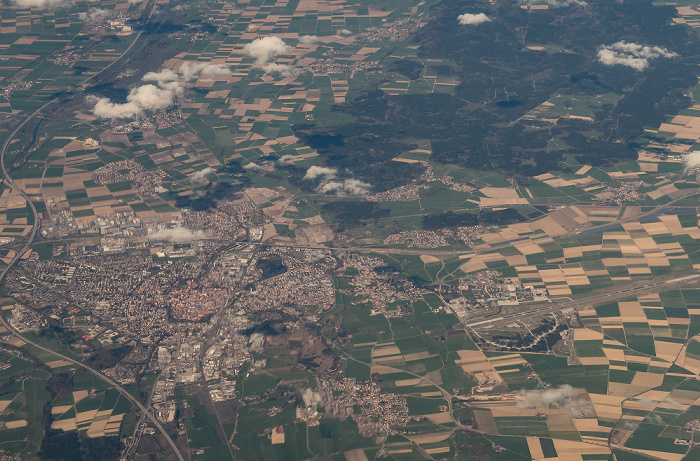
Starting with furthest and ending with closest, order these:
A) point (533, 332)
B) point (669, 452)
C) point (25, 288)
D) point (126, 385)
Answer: point (25, 288)
point (533, 332)
point (126, 385)
point (669, 452)

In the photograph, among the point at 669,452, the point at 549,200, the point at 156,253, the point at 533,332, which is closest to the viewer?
the point at 669,452

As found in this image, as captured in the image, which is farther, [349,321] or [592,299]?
[592,299]

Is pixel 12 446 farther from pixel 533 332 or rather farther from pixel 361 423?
pixel 533 332

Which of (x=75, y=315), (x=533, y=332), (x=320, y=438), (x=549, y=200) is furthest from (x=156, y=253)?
(x=549, y=200)

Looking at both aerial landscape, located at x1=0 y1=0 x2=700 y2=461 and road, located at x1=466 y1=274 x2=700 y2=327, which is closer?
aerial landscape, located at x1=0 y1=0 x2=700 y2=461

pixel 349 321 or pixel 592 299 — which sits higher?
pixel 349 321

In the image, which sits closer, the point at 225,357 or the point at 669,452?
the point at 669,452

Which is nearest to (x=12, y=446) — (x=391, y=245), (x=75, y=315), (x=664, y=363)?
(x=75, y=315)

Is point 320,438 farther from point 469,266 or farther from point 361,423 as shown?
point 469,266

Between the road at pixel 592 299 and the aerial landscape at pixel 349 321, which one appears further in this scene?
the road at pixel 592 299
